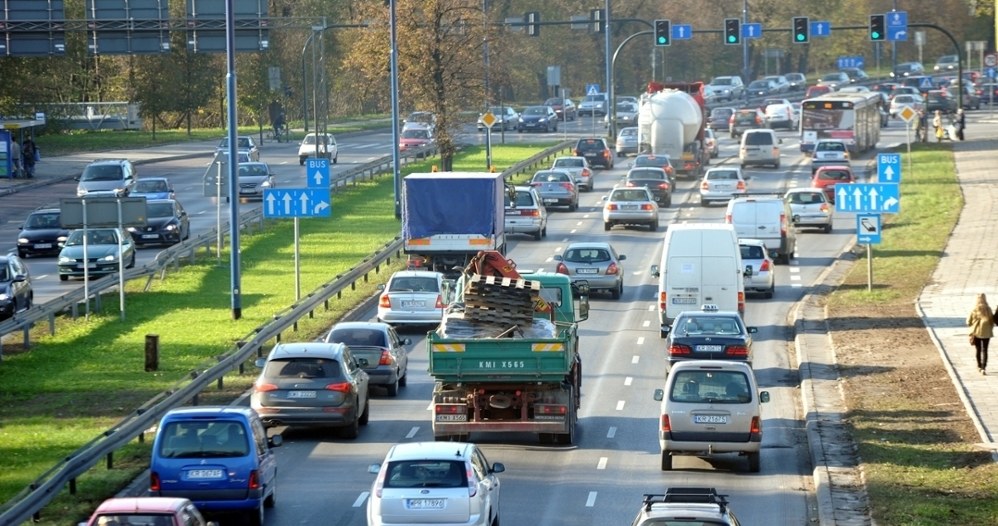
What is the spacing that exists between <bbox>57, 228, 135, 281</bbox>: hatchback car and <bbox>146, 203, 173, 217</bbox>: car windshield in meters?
5.44

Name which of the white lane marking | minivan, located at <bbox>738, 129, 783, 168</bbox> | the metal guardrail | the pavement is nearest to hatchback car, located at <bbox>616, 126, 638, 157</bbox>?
minivan, located at <bbox>738, 129, 783, 168</bbox>

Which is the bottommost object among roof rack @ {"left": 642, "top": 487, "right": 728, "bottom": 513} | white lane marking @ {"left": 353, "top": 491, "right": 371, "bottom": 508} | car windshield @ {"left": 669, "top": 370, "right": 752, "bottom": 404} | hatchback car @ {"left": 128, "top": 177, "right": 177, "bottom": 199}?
white lane marking @ {"left": 353, "top": 491, "right": 371, "bottom": 508}

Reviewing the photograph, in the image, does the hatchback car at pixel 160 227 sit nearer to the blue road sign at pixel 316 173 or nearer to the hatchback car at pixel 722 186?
the blue road sign at pixel 316 173

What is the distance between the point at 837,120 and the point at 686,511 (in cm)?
6533

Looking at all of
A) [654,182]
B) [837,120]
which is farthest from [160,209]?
[837,120]

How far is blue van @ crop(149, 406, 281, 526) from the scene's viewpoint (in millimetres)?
19125

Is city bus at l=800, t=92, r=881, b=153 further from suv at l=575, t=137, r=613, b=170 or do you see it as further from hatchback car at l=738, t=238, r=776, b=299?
hatchback car at l=738, t=238, r=776, b=299

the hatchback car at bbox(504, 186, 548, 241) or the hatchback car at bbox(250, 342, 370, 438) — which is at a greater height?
the hatchback car at bbox(504, 186, 548, 241)

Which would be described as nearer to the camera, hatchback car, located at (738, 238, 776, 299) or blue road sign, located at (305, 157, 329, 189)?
hatchback car, located at (738, 238, 776, 299)

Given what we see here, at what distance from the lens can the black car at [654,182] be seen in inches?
2432

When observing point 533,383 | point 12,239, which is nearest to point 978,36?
point 12,239

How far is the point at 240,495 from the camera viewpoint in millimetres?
19219

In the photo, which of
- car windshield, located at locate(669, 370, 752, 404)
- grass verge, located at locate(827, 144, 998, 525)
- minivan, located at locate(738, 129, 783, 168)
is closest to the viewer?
grass verge, located at locate(827, 144, 998, 525)

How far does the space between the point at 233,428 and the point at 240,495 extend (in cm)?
77
